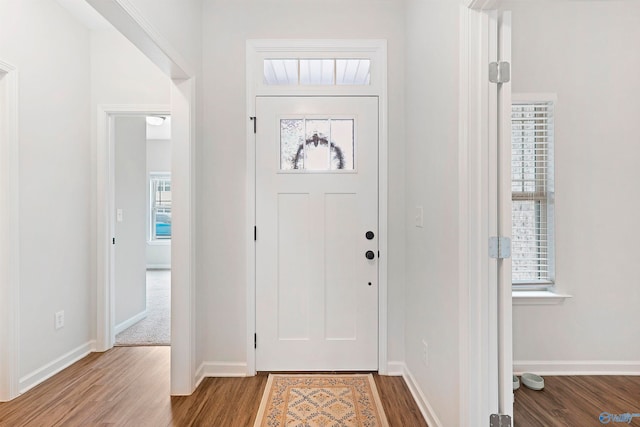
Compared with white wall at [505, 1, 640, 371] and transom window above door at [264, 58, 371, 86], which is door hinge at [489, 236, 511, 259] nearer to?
white wall at [505, 1, 640, 371]

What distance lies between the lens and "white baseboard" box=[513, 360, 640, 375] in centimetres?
272

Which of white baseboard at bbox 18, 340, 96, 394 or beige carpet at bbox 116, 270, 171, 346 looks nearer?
white baseboard at bbox 18, 340, 96, 394

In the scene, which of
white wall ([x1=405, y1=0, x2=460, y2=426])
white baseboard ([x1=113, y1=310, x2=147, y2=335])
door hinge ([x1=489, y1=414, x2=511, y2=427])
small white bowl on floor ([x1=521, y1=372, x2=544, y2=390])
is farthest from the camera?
white baseboard ([x1=113, y1=310, x2=147, y2=335])

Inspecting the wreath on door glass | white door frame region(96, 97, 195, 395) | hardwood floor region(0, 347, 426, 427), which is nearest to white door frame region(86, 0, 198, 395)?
white door frame region(96, 97, 195, 395)

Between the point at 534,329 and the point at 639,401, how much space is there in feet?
2.22

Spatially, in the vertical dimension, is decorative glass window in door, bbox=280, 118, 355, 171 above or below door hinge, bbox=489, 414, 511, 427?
above

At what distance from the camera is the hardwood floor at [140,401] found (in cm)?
213

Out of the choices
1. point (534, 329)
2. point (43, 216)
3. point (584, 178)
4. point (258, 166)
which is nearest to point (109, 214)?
point (43, 216)

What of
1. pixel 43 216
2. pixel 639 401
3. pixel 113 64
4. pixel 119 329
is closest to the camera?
pixel 639 401

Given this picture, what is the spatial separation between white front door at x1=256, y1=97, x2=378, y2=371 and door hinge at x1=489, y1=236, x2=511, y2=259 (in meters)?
1.20

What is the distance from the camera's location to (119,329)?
12.1ft

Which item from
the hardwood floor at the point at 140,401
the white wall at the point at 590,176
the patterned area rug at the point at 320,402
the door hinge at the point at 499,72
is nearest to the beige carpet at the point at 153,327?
the hardwood floor at the point at 140,401

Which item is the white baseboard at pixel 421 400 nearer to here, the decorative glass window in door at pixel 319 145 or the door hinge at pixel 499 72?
the decorative glass window in door at pixel 319 145

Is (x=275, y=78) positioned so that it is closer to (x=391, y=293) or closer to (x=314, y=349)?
(x=391, y=293)
